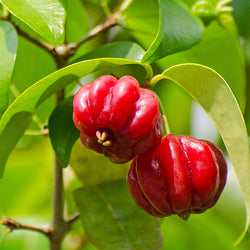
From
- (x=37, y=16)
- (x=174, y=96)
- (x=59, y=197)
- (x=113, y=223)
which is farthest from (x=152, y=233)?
(x=174, y=96)

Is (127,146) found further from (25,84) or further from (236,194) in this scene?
(236,194)

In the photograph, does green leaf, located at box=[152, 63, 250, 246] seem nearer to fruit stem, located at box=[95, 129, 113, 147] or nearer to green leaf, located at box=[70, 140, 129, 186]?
fruit stem, located at box=[95, 129, 113, 147]

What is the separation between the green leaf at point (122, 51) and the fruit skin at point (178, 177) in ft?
0.62

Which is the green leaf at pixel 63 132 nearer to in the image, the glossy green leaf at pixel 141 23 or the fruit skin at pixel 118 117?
the fruit skin at pixel 118 117

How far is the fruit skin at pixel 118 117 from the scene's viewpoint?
838 mm

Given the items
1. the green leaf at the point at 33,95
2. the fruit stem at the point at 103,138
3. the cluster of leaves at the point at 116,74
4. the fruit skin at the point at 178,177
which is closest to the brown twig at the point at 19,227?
the cluster of leaves at the point at 116,74

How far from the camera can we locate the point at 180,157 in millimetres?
935

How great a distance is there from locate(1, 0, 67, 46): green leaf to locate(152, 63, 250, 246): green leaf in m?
0.22

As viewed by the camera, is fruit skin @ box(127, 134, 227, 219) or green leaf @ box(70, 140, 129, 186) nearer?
fruit skin @ box(127, 134, 227, 219)

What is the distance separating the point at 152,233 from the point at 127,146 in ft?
1.22

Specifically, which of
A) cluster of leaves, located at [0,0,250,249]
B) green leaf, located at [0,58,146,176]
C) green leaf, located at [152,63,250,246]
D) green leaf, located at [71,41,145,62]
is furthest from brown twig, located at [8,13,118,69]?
green leaf, located at [152,63,250,246]

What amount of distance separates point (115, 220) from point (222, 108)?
433 millimetres

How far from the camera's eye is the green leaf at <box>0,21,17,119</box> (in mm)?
924

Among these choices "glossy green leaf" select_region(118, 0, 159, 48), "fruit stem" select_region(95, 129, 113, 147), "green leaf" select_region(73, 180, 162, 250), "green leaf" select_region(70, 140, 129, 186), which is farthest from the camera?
"glossy green leaf" select_region(118, 0, 159, 48)
